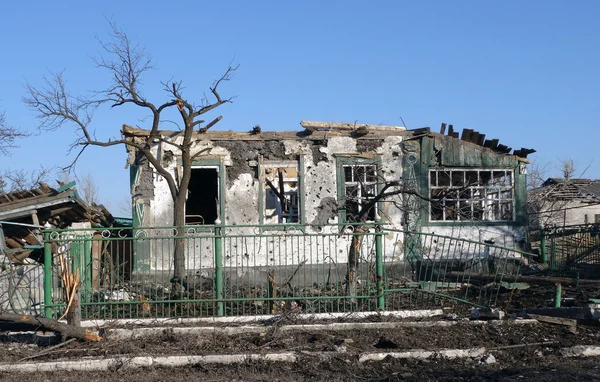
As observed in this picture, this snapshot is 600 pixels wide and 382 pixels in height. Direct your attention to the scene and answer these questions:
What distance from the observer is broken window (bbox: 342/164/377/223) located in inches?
651

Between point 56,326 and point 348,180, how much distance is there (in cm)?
935

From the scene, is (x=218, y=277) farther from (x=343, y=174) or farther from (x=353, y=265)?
(x=343, y=174)

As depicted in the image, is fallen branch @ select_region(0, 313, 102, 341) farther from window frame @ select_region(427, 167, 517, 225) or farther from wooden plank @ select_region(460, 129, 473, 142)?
wooden plank @ select_region(460, 129, 473, 142)

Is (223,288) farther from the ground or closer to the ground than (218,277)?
closer to the ground

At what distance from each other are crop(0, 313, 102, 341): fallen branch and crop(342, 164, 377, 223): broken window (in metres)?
8.67

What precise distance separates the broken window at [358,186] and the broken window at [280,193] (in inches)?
50.0

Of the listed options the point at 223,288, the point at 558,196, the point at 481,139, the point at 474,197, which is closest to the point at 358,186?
the point at 474,197

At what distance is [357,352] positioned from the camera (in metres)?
8.34

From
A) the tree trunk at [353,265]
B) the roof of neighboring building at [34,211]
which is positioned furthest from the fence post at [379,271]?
the roof of neighboring building at [34,211]

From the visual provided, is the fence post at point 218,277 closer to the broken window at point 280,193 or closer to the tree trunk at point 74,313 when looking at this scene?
the tree trunk at point 74,313

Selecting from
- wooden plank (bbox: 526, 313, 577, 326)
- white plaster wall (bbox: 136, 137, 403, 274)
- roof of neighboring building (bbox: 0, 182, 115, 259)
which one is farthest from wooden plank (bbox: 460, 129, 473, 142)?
roof of neighboring building (bbox: 0, 182, 115, 259)

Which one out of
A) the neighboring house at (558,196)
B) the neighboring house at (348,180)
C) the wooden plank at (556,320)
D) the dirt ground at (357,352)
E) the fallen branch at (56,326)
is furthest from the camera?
the neighboring house at (558,196)

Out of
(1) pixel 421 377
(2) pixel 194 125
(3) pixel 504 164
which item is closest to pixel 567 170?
(3) pixel 504 164

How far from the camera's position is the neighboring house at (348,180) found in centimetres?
1599
